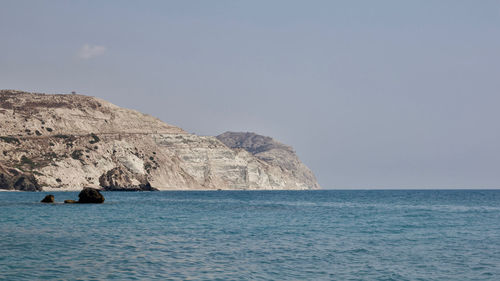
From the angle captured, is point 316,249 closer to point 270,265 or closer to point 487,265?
point 270,265

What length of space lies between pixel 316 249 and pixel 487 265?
33.5 feet

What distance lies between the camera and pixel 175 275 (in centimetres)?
2505

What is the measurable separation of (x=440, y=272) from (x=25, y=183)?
17157 cm

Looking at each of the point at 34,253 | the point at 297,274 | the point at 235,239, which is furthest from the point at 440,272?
the point at 34,253

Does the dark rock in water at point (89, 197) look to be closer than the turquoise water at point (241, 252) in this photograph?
No

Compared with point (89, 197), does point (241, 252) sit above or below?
below

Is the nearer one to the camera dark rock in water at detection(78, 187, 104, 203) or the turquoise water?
the turquoise water

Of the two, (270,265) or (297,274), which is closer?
(297,274)

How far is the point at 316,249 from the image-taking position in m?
34.7

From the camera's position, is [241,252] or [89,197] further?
[89,197]

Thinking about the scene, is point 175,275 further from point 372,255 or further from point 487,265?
point 487,265

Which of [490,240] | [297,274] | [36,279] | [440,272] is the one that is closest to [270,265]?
[297,274]

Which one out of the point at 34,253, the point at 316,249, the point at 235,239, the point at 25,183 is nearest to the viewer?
the point at 34,253

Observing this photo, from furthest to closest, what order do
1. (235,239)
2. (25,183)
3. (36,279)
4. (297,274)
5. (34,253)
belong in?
(25,183) < (235,239) < (34,253) < (297,274) < (36,279)
